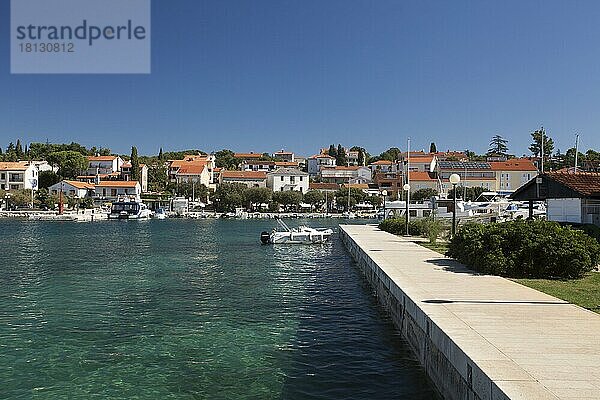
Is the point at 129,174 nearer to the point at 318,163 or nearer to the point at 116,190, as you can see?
the point at 116,190

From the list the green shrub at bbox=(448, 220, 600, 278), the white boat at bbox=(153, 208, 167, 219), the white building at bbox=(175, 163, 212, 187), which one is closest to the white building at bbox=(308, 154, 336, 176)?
the white building at bbox=(175, 163, 212, 187)

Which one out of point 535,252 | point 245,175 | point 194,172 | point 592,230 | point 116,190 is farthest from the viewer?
point 245,175

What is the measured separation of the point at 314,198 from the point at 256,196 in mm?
12794

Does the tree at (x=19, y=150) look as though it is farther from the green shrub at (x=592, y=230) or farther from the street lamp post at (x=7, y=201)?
the green shrub at (x=592, y=230)

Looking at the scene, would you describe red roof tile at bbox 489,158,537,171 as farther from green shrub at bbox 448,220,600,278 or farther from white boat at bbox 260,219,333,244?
green shrub at bbox 448,220,600,278

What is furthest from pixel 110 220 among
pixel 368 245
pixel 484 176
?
pixel 368 245

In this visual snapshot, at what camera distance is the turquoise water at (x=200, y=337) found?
10.8 m

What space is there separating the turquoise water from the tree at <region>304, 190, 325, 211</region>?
96.7m

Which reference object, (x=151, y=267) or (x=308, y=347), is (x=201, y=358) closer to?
(x=308, y=347)

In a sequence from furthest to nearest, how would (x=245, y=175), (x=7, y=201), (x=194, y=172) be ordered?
1. (x=245, y=175)
2. (x=194, y=172)
3. (x=7, y=201)

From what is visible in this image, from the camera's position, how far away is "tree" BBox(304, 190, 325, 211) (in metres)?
126

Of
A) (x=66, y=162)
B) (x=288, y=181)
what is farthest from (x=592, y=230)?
(x=66, y=162)

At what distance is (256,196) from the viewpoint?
121000 millimetres

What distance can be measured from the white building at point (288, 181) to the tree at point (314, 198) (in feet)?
32.6
